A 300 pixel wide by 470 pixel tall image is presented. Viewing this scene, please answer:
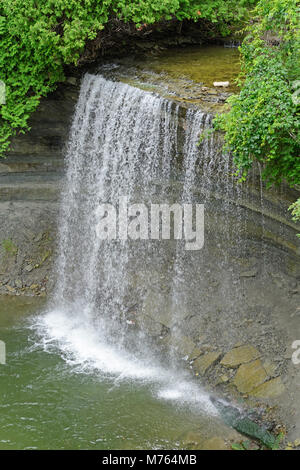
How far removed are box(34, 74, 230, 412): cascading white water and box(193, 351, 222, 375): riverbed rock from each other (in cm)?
30

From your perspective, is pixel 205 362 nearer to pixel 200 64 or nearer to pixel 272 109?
pixel 272 109

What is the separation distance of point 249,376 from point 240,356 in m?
0.42

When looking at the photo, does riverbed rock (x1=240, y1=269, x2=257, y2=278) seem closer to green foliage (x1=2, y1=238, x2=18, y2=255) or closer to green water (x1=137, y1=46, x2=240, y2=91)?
green water (x1=137, y1=46, x2=240, y2=91)

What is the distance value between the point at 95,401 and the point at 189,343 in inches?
76.3

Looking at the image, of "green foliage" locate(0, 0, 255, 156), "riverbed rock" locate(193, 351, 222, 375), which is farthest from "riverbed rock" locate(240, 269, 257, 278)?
"green foliage" locate(0, 0, 255, 156)

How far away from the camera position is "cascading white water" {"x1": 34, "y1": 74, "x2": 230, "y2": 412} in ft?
29.6

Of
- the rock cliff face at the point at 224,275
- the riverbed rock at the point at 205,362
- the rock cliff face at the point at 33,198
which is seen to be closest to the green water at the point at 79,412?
the riverbed rock at the point at 205,362

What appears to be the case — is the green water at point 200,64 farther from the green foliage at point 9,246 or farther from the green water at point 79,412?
the green water at point 79,412

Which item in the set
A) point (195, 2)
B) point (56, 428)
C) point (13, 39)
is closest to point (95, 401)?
point (56, 428)

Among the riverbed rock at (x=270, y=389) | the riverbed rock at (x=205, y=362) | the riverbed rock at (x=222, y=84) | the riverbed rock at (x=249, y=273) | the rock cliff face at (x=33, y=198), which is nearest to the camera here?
the riverbed rock at (x=270, y=389)

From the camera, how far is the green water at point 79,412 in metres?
7.53

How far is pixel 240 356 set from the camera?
28.6 ft

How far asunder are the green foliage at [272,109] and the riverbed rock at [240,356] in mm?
2830
